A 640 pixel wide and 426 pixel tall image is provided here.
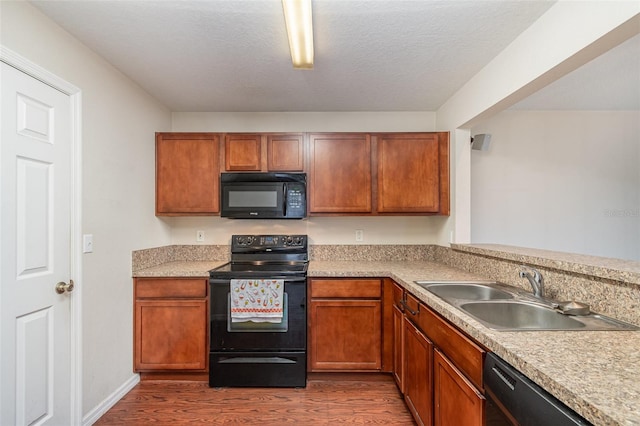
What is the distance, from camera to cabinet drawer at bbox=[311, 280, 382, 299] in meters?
2.35

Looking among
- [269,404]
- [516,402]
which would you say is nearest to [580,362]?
[516,402]

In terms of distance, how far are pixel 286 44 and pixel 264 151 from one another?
105 centimetres

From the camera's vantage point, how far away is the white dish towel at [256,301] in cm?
227

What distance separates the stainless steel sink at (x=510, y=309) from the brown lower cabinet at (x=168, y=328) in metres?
1.73

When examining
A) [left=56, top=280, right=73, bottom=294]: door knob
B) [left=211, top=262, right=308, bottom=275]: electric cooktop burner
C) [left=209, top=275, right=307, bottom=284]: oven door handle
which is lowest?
[left=209, top=275, right=307, bottom=284]: oven door handle

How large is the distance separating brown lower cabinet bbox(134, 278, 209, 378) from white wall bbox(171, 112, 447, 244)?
2.34 feet

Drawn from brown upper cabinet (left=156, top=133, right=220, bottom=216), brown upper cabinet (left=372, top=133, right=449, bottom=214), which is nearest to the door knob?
brown upper cabinet (left=156, top=133, right=220, bottom=216)

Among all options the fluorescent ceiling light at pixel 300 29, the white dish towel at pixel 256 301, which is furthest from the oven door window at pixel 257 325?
the fluorescent ceiling light at pixel 300 29

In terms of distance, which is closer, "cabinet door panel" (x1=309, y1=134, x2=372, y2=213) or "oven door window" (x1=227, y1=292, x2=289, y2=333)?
"oven door window" (x1=227, y1=292, x2=289, y2=333)

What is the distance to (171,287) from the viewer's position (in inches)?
91.9

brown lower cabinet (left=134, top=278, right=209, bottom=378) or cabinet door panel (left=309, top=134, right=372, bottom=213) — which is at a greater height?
cabinet door panel (left=309, top=134, right=372, bottom=213)

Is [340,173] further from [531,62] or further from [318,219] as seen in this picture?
[531,62]

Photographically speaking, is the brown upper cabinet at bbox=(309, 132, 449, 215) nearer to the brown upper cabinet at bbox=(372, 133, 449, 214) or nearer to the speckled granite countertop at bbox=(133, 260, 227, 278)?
the brown upper cabinet at bbox=(372, 133, 449, 214)

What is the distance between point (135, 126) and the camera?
2.37 metres
